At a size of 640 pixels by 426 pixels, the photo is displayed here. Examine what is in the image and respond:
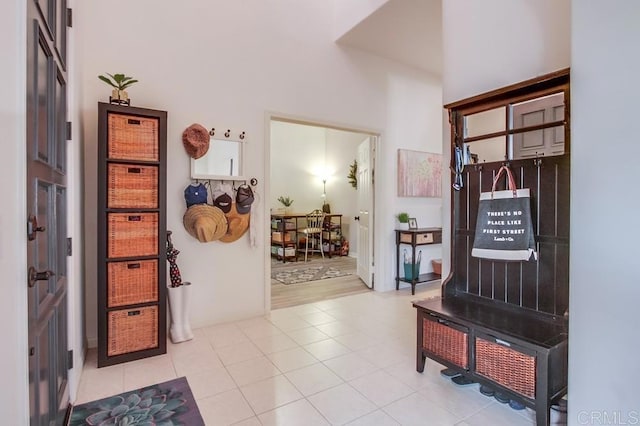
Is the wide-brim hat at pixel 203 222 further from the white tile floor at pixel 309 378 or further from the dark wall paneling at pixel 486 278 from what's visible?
the dark wall paneling at pixel 486 278

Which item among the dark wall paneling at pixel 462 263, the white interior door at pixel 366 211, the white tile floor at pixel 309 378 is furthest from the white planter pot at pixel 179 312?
the white interior door at pixel 366 211

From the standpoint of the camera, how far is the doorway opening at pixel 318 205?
519cm

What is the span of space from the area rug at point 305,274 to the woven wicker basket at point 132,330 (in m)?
2.53

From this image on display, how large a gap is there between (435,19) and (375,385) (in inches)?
141

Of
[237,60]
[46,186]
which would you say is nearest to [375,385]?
[46,186]

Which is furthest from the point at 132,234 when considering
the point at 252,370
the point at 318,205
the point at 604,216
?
the point at 318,205

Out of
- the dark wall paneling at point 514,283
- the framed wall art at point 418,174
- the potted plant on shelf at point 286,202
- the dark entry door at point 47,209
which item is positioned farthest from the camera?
the potted plant on shelf at point 286,202

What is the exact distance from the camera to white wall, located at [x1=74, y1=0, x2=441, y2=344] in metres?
2.82

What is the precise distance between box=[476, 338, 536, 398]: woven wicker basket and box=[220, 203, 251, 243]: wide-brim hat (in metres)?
2.33

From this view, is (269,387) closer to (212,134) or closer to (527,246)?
(527,246)

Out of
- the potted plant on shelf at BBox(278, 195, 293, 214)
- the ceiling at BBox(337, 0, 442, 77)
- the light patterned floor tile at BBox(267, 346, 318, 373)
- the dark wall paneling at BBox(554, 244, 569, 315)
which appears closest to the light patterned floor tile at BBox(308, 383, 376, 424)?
the light patterned floor tile at BBox(267, 346, 318, 373)

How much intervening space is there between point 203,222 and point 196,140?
2.53 ft

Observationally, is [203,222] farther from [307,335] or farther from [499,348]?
[499,348]

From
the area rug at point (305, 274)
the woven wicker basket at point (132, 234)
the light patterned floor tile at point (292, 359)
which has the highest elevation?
the woven wicker basket at point (132, 234)
